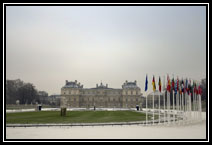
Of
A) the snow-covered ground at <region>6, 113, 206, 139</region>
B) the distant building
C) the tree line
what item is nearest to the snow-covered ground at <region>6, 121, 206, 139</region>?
the snow-covered ground at <region>6, 113, 206, 139</region>

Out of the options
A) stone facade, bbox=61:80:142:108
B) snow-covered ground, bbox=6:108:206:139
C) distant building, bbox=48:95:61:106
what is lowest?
distant building, bbox=48:95:61:106

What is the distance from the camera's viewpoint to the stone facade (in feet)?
350

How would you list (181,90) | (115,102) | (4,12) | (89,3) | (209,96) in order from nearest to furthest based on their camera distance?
(4,12) < (89,3) < (209,96) < (181,90) < (115,102)

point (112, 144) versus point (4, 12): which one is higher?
point (4, 12)

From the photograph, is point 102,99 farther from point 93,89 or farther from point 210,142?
point 210,142

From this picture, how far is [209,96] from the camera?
1714 cm

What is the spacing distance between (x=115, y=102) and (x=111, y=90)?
6.04m

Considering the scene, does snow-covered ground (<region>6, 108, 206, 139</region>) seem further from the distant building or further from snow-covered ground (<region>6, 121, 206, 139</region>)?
the distant building

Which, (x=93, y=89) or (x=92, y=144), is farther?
(x=93, y=89)

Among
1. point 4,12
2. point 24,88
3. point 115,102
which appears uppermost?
point 4,12

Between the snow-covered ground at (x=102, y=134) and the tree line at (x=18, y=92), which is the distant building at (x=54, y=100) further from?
the snow-covered ground at (x=102, y=134)

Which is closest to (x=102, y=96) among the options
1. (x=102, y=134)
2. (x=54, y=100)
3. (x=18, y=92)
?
(x=18, y=92)

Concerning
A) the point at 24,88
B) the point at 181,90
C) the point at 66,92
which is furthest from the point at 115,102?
the point at 181,90

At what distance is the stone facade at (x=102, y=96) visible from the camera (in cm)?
10682
